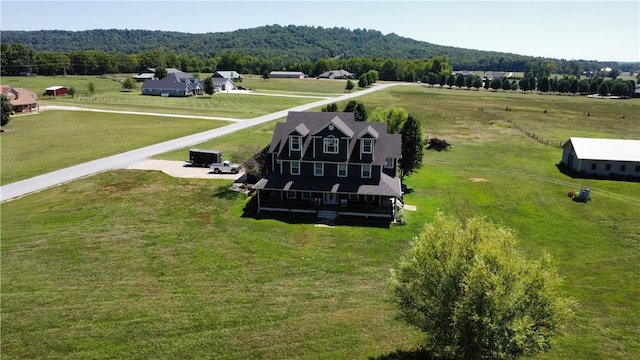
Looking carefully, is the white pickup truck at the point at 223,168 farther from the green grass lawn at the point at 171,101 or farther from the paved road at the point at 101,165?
the green grass lawn at the point at 171,101

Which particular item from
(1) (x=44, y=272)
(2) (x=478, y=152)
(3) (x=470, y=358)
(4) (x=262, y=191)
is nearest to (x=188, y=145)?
(4) (x=262, y=191)

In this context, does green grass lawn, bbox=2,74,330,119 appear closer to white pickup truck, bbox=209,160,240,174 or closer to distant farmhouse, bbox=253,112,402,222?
white pickup truck, bbox=209,160,240,174

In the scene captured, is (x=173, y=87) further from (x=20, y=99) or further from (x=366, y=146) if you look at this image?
(x=366, y=146)

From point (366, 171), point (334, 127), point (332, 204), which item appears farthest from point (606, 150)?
point (332, 204)

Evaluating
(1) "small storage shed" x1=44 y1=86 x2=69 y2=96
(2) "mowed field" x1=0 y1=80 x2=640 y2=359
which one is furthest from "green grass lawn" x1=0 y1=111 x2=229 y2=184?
(1) "small storage shed" x1=44 y1=86 x2=69 y2=96

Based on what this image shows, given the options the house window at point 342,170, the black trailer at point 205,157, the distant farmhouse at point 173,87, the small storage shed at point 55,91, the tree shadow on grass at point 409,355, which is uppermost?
the distant farmhouse at point 173,87

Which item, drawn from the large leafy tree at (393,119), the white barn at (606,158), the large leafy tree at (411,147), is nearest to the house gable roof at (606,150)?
the white barn at (606,158)
